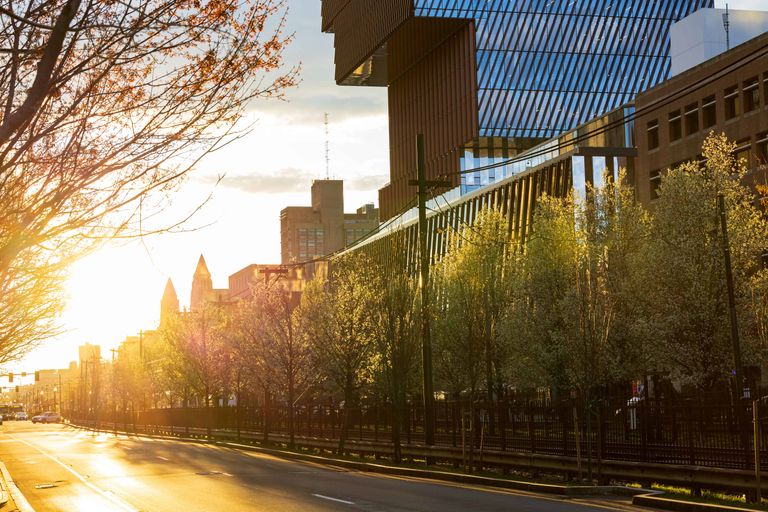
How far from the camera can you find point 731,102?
6338cm

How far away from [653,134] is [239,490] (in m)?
53.9

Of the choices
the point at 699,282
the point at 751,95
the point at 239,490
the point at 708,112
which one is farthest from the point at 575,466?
the point at 708,112

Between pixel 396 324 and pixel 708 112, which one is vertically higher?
pixel 708 112

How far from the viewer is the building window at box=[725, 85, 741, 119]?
62.8m

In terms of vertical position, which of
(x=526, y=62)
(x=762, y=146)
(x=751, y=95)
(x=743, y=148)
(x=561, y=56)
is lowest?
(x=762, y=146)

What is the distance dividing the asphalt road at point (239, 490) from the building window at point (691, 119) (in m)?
39.9

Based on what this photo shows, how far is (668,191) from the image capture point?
4816 centimetres

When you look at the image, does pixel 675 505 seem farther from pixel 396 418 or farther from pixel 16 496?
pixel 396 418

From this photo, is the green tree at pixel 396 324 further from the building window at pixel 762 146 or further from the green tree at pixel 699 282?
the building window at pixel 762 146

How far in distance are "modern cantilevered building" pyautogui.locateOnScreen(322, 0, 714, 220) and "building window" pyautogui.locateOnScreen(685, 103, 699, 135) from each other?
38.4 m

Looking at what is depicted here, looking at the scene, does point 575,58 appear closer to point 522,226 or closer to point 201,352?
point 522,226

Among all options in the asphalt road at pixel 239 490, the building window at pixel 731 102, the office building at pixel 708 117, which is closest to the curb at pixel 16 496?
the asphalt road at pixel 239 490

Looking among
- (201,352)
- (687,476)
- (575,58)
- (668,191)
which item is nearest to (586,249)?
(668,191)

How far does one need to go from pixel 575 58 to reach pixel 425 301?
84.0m
